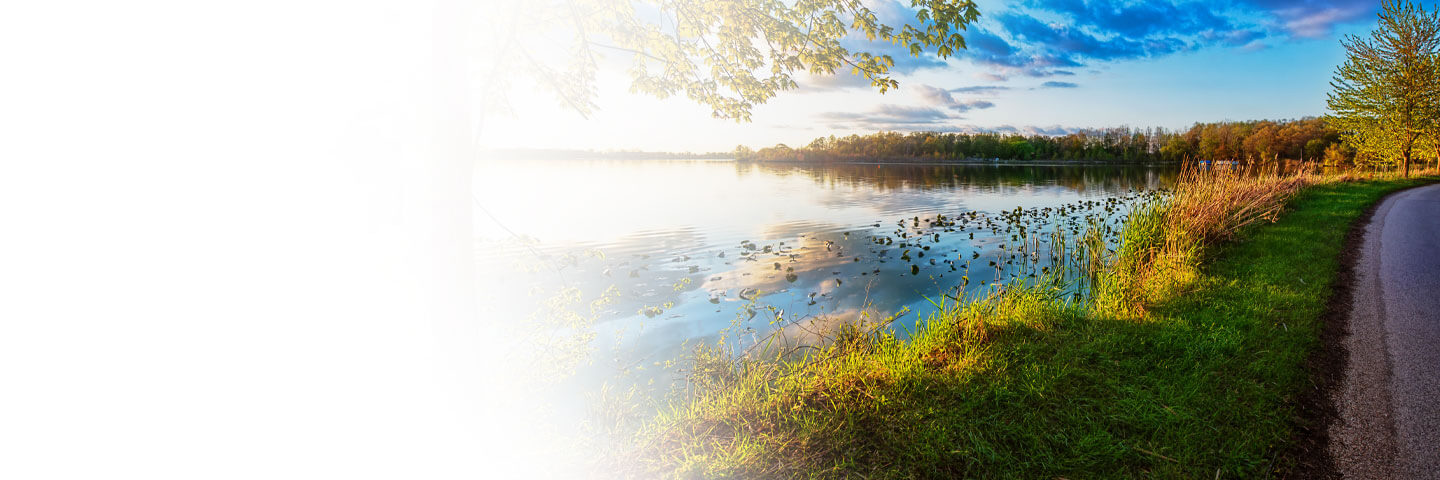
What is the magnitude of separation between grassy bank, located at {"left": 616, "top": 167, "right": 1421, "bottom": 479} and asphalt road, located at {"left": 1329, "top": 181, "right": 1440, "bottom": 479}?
30cm

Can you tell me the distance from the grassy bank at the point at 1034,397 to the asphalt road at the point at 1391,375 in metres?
0.30

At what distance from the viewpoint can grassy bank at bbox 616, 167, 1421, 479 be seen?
147 inches

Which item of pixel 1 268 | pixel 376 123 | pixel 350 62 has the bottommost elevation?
pixel 1 268

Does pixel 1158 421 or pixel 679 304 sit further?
pixel 679 304

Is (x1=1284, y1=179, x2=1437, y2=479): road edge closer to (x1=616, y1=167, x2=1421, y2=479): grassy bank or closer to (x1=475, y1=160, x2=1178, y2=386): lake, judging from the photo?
(x1=616, y1=167, x2=1421, y2=479): grassy bank

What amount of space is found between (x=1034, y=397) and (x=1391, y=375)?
292cm

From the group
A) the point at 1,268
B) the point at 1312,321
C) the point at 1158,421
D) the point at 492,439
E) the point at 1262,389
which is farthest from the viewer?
the point at 1312,321

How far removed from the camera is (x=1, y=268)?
328 centimetres

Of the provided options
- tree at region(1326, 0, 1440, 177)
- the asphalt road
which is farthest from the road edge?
tree at region(1326, 0, 1440, 177)

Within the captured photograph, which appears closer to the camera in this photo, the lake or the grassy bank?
the grassy bank

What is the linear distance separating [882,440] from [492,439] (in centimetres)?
278

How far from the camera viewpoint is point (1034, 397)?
4543 millimetres

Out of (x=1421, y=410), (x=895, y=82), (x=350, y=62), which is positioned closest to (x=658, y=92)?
(x=895, y=82)

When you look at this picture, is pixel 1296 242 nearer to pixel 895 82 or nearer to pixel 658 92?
pixel 895 82
